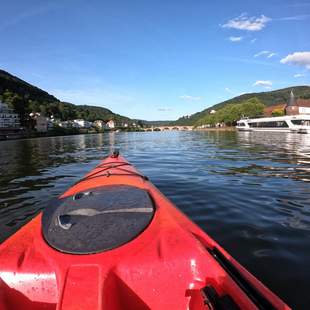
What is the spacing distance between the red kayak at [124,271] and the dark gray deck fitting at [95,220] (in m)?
0.01

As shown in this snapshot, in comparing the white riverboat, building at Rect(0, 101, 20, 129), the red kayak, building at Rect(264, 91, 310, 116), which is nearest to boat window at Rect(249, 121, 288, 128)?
the white riverboat

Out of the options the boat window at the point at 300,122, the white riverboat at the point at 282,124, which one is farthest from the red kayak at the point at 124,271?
the boat window at the point at 300,122

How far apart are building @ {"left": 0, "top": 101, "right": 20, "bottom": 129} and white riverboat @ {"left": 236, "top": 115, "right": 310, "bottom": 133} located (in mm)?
78175

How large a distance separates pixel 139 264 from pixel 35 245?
3.89ft

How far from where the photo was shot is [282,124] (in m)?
64.9

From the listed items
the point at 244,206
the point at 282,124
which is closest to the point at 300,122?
the point at 282,124

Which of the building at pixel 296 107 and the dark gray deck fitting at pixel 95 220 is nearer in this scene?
the dark gray deck fitting at pixel 95 220

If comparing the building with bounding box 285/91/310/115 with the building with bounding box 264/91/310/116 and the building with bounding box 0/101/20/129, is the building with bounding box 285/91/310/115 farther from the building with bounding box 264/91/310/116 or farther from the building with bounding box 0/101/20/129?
the building with bounding box 0/101/20/129

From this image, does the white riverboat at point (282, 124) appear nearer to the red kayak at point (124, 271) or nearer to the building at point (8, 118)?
the red kayak at point (124, 271)

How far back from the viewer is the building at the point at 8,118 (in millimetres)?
101244

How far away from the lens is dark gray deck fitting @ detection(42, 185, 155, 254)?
2.96 m

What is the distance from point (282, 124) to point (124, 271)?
6906 centimetres

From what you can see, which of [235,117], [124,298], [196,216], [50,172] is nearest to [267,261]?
[196,216]

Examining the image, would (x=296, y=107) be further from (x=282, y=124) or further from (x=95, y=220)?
(x=95, y=220)
